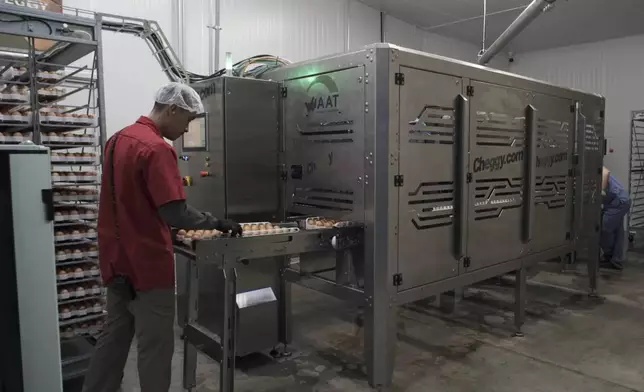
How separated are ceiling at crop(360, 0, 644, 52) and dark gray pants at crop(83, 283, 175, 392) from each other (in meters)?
5.34

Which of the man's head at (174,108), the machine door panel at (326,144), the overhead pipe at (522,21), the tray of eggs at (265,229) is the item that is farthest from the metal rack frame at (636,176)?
the man's head at (174,108)

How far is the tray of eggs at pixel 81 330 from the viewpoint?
9.18 feet

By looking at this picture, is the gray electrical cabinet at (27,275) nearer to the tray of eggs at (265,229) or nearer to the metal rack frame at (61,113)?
the tray of eggs at (265,229)

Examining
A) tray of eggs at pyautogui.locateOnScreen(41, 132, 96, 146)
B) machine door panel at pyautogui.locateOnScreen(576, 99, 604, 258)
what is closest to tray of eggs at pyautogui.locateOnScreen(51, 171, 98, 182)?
tray of eggs at pyautogui.locateOnScreen(41, 132, 96, 146)

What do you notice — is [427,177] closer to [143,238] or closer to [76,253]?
[143,238]

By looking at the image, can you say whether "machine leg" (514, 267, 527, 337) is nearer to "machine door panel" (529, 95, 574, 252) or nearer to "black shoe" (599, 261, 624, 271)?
"machine door panel" (529, 95, 574, 252)

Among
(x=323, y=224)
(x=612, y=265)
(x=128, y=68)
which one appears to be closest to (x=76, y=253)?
(x=323, y=224)

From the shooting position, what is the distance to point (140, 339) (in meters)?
2.02

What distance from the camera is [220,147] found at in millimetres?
2895

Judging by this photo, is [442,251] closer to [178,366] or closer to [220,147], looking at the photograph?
[220,147]

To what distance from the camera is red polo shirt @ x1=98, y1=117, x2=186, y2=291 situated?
1.92 m

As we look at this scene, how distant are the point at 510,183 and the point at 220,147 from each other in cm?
218

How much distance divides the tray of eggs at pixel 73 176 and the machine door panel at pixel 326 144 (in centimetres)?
122

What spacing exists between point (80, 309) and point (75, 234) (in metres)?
0.46
